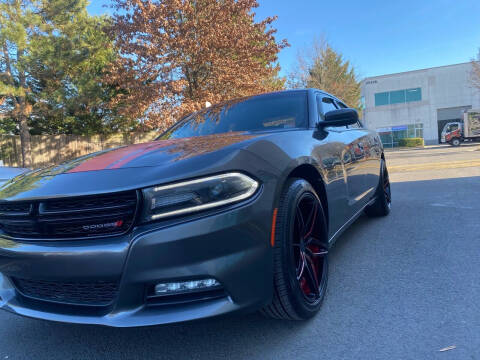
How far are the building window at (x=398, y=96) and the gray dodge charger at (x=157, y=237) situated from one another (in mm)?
41832

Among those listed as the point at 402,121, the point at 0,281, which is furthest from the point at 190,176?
the point at 402,121

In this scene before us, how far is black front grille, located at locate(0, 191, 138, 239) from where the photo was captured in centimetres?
143

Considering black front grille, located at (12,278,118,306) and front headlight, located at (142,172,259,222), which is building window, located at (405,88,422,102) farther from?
black front grille, located at (12,278,118,306)

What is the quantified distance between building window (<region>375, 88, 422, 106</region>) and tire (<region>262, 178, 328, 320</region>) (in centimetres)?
4154

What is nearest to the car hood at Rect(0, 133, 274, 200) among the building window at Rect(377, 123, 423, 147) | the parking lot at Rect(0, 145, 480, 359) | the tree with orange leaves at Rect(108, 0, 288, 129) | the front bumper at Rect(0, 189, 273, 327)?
the front bumper at Rect(0, 189, 273, 327)

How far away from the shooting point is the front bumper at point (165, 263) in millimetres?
1360

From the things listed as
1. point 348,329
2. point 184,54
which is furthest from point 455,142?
point 348,329

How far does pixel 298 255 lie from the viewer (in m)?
1.96

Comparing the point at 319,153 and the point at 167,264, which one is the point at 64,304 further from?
the point at 319,153

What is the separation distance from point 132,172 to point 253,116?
59.9 inches

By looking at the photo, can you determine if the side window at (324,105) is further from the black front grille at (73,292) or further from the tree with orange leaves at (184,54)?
the tree with orange leaves at (184,54)

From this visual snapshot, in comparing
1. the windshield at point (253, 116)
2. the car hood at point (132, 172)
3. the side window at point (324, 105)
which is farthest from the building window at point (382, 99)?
the car hood at point (132, 172)

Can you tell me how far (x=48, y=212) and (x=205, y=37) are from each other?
1090 centimetres

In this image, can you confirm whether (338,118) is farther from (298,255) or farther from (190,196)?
(190,196)
